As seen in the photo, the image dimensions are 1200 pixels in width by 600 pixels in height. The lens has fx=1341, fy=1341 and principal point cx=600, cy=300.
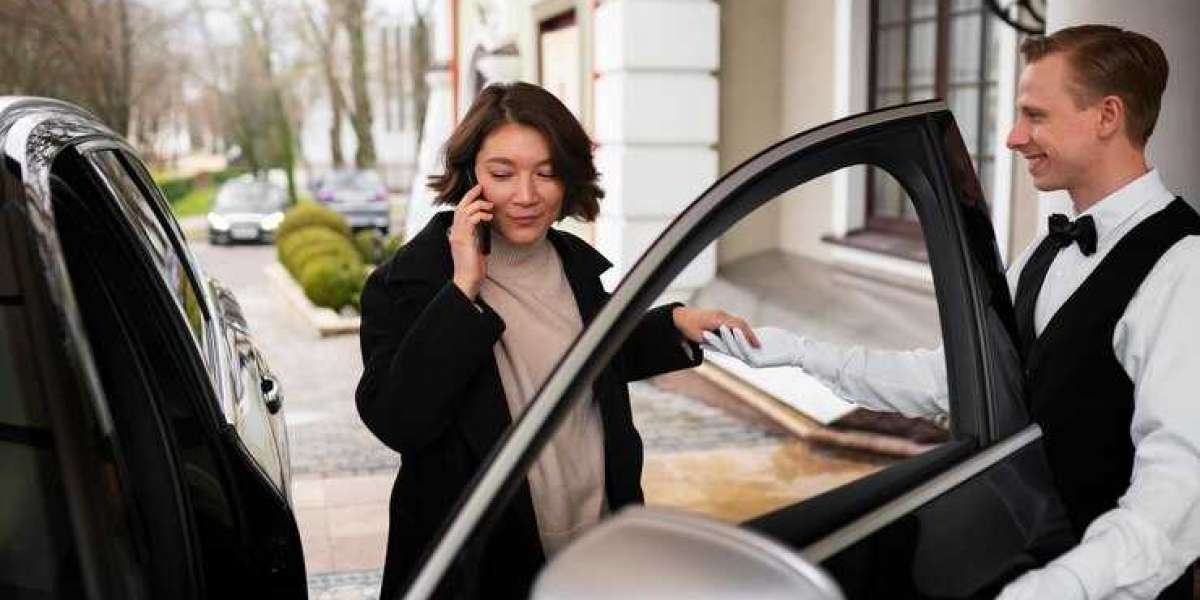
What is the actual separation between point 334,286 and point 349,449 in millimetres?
4981

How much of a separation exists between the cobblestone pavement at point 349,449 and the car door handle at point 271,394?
402mm

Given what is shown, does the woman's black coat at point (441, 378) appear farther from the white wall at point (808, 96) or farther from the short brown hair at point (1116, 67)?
the white wall at point (808, 96)

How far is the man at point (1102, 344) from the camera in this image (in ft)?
5.33

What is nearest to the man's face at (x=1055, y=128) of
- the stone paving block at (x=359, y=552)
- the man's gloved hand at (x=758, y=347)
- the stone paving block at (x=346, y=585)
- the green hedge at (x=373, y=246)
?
the man's gloved hand at (x=758, y=347)

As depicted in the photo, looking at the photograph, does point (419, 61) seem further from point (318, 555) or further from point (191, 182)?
point (318, 555)

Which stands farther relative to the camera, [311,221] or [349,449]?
[311,221]

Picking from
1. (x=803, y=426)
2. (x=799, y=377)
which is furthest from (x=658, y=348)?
(x=803, y=426)

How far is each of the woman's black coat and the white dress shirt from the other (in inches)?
11.6

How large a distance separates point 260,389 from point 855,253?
5413 mm

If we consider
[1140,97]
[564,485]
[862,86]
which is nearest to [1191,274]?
[1140,97]

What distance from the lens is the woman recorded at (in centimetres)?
162

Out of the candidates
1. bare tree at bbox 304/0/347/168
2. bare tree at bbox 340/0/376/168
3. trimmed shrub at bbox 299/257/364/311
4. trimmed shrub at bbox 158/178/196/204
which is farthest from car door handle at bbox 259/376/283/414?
bare tree at bbox 304/0/347/168

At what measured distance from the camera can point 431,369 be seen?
162 centimetres

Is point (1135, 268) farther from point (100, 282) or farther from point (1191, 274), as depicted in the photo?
point (100, 282)
